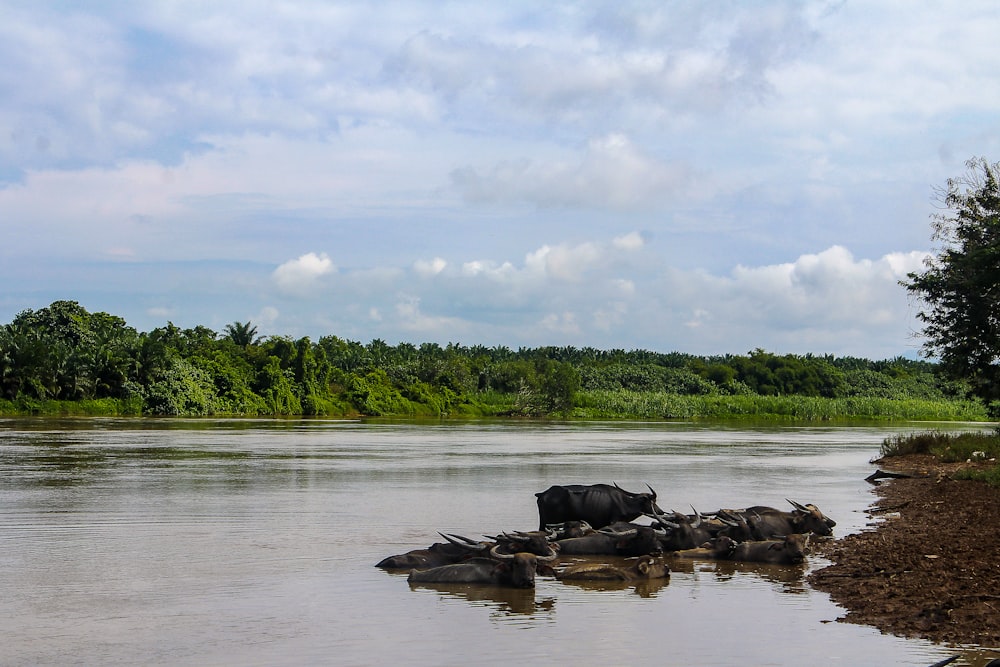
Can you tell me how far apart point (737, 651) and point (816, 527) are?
6.75 meters

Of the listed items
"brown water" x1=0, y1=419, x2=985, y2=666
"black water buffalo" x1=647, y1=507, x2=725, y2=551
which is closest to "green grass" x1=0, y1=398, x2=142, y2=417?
"brown water" x1=0, y1=419, x2=985, y2=666

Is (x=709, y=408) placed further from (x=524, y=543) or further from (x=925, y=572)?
(x=925, y=572)

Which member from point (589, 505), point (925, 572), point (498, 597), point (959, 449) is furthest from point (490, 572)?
point (959, 449)

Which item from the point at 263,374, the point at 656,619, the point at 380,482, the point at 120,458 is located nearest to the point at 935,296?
the point at 380,482

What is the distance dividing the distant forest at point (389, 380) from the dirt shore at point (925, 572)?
208ft

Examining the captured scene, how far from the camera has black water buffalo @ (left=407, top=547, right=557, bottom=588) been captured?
424 inches

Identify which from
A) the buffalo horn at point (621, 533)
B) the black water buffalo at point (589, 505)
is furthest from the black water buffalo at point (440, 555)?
the black water buffalo at point (589, 505)

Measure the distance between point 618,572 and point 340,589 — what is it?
299cm

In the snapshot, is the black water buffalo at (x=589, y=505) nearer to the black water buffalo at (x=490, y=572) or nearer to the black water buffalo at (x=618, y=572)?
the black water buffalo at (x=618, y=572)

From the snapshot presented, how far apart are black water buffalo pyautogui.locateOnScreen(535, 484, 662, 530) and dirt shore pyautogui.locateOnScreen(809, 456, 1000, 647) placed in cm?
253

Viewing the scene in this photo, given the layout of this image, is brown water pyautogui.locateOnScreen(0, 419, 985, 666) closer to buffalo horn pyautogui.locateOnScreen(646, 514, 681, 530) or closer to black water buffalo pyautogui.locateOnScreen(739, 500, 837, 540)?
buffalo horn pyautogui.locateOnScreen(646, 514, 681, 530)

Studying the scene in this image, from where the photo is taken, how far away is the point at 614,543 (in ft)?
42.9

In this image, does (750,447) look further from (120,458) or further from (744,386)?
(744,386)

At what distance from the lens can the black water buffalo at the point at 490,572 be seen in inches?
424
